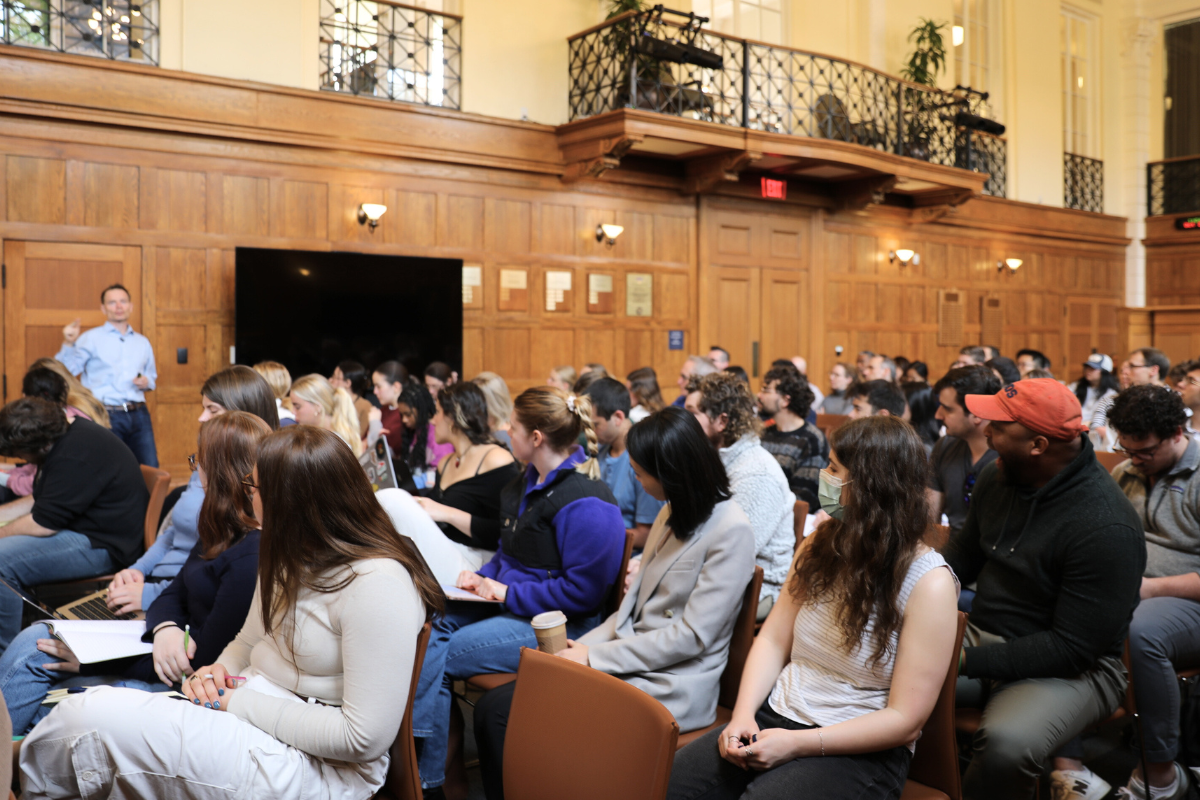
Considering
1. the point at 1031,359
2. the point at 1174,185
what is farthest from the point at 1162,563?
the point at 1174,185

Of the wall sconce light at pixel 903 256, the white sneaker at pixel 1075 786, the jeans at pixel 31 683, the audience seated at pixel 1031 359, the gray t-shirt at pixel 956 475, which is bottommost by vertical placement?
the white sneaker at pixel 1075 786

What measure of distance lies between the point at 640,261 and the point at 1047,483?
760 cm

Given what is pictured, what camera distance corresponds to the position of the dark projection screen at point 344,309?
7371 mm

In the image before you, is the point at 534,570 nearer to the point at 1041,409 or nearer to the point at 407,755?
the point at 407,755

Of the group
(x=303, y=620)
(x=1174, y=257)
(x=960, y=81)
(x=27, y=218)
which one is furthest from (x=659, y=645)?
(x=1174, y=257)

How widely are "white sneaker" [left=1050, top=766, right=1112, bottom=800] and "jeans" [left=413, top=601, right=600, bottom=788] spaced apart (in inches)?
53.2

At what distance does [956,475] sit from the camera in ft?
12.5

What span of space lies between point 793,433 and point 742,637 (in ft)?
8.01

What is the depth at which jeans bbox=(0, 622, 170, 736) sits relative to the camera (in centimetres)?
253

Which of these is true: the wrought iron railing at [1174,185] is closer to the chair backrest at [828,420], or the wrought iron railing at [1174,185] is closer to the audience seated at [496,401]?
the chair backrest at [828,420]

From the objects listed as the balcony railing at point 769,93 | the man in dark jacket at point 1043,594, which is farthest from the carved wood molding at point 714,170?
the man in dark jacket at point 1043,594

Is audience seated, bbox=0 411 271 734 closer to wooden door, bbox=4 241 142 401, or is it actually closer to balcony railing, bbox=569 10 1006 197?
wooden door, bbox=4 241 142 401

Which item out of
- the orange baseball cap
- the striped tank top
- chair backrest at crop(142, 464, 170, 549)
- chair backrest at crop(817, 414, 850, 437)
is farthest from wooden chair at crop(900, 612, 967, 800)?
chair backrest at crop(817, 414, 850, 437)

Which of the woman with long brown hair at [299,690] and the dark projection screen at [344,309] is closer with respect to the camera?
the woman with long brown hair at [299,690]
